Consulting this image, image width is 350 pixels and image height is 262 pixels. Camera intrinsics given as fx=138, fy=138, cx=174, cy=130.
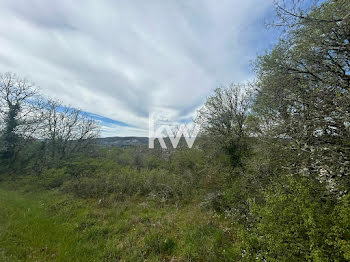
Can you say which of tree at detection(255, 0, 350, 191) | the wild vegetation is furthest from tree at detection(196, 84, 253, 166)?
tree at detection(255, 0, 350, 191)

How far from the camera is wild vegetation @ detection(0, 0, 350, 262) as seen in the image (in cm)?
187

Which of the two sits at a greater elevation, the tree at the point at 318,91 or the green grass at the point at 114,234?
the tree at the point at 318,91

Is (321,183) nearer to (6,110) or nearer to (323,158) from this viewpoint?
(323,158)

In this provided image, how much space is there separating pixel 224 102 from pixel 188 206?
18.7ft

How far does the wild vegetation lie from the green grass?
0.03m

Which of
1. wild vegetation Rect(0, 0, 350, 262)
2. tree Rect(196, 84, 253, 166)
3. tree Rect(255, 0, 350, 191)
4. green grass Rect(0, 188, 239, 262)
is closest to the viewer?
wild vegetation Rect(0, 0, 350, 262)

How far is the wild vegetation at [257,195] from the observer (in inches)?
73.7

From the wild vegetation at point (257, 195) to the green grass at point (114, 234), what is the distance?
3 centimetres

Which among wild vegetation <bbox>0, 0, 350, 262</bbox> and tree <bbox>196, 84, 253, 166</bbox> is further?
tree <bbox>196, 84, 253, 166</bbox>

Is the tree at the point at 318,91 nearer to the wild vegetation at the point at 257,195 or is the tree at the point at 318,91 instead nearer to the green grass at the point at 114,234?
the wild vegetation at the point at 257,195

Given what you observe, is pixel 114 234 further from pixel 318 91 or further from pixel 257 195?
pixel 318 91

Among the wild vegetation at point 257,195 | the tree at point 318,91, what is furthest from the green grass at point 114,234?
the tree at point 318,91

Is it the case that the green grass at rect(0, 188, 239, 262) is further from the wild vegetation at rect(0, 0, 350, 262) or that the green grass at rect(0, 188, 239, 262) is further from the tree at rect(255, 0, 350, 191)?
the tree at rect(255, 0, 350, 191)

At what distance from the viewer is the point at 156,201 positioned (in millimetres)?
6055
